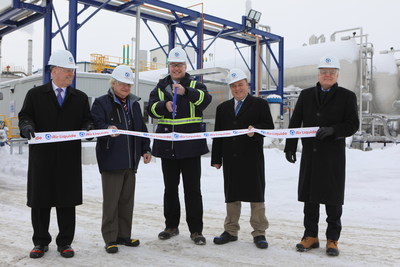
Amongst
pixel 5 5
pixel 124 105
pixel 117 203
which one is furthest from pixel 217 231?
pixel 5 5

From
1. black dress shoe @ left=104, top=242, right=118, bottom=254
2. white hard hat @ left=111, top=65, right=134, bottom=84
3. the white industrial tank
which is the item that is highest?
the white industrial tank

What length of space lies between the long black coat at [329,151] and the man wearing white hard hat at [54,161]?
240 centimetres

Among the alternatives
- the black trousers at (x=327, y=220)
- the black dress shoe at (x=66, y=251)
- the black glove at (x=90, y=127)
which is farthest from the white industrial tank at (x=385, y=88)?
the black dress shoe at (x=66, y=251)

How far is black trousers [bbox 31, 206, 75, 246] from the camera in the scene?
12.3 feet

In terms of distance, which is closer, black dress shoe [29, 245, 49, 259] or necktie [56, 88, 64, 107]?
black dress shoe [29, 245, 49, 259]

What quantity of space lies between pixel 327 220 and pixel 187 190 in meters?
1.59

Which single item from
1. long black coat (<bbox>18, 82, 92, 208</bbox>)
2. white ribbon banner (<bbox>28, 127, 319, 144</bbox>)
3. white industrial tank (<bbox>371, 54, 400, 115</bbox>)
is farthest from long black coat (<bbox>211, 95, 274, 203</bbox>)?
white industrial tank (<bbox>371, 54, 400, 115</bbox>)

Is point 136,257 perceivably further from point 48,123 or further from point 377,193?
point 377,193

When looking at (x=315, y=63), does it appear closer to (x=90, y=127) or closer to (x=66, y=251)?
(x=90, y=127)

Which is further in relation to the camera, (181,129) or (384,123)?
(384,123)

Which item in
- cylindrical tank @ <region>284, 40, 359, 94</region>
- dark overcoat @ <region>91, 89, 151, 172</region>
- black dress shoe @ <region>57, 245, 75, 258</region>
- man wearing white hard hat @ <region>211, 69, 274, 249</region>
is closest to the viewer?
black dress shoe @ <region>57, 245, 75, 258</region>

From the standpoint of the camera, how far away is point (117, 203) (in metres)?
4.05

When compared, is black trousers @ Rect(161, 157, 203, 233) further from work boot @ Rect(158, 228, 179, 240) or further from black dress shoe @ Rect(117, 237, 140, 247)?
black dress shoe @ Rect(117, 237, 140, 247)

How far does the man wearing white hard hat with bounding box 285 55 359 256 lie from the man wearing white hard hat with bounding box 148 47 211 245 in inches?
46.5
